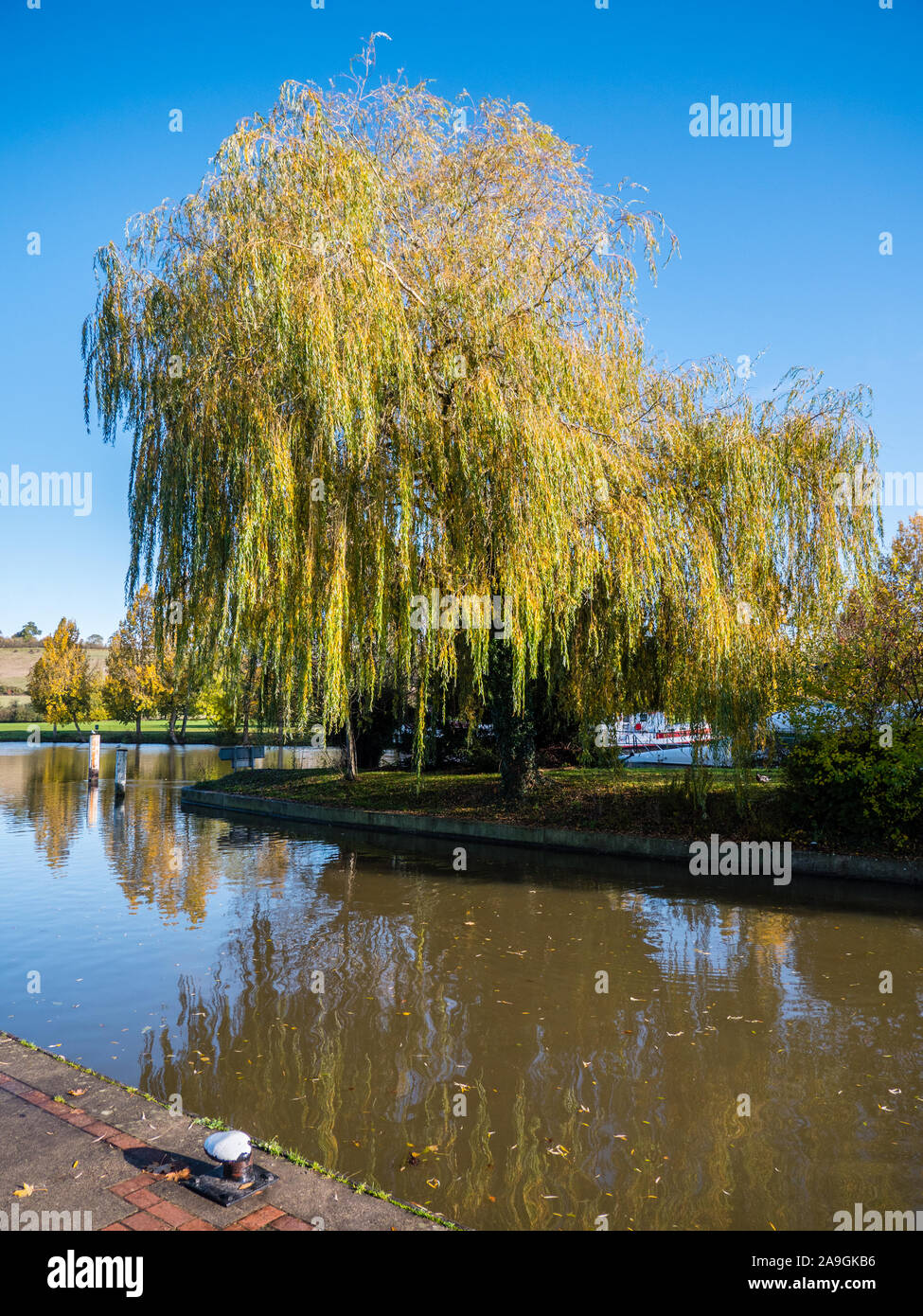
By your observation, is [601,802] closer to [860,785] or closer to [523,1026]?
[860,785]

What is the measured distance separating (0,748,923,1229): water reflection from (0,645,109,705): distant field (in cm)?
8066

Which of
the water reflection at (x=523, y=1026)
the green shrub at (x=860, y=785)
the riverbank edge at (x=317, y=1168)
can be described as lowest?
the water reflection at (x=523, y=1026)

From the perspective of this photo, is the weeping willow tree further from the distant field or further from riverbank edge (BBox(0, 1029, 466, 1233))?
the distant field

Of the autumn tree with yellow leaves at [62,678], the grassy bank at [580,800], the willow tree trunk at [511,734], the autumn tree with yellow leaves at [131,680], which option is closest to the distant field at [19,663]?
the autumn tree with yellow leaves at [62,678]

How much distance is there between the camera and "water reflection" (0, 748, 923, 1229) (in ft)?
13.7

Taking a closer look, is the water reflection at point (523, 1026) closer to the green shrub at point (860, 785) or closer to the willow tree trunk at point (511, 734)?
the green shrub at point (860, 785)

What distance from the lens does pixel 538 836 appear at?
46.8 feet

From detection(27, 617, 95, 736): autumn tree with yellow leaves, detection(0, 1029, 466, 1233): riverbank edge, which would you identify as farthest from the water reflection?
detection(27, 617, 95, 736): autumn tree with yellow leaves

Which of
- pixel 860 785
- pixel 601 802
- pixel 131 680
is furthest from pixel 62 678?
pixel 860 785

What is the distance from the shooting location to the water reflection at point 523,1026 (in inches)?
164

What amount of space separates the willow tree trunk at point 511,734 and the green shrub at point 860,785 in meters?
4.80

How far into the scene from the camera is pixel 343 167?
9.18 metres
